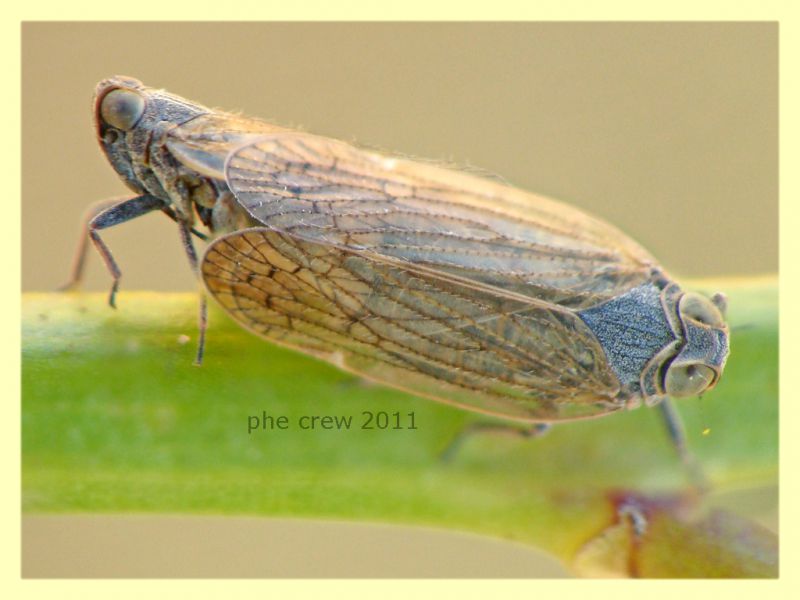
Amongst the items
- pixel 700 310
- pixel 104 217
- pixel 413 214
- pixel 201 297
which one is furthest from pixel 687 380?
pixel 104 217

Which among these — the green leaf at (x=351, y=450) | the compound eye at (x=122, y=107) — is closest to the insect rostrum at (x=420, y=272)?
the compound eye at (x=122, y=107)

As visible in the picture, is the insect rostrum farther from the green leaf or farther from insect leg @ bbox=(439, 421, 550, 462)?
the green leaf

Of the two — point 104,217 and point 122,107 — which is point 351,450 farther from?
point 122,107

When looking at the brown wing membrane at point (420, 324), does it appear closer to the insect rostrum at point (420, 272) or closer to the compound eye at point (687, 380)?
the insect rostrum at point (420, 272)

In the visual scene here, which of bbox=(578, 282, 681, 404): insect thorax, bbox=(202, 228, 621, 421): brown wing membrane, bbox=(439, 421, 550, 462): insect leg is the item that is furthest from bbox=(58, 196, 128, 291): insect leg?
bbox=(578, 282, 681, 404): insect thorax

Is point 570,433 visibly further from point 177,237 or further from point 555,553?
point 177,237

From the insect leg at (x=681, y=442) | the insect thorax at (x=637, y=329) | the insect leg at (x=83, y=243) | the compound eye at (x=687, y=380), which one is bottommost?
the insect leg at (x=681, y=442)

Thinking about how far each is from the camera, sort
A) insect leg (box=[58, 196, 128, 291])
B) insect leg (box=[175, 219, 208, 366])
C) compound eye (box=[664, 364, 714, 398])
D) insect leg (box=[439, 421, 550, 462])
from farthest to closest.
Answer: insect leg (box=[58, 196, 128, 291])
compound eye (box=[664, 364, 714, 398])
insect leg (box=[439, 421, 550, 462])
insect leg (box=[175, 219, 208, 366])
